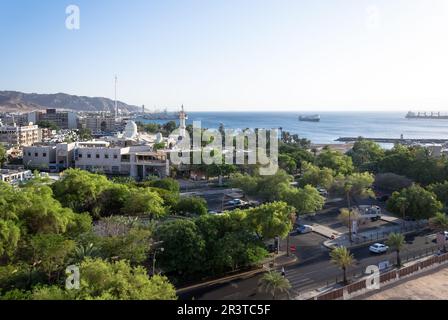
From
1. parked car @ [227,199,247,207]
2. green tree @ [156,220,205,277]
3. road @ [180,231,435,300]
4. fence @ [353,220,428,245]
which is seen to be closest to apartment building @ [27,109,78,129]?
parked car @ [227,199,247,207]

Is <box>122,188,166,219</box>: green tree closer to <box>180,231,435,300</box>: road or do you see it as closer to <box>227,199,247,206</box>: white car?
<box>180,231,435,300</box>: road

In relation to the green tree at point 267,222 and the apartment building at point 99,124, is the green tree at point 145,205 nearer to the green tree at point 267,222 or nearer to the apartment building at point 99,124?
the green tree at point 267,222

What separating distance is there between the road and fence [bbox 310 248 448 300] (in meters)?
2.89

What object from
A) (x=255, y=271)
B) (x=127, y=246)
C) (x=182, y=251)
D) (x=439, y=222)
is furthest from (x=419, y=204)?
(x=127, y=246)

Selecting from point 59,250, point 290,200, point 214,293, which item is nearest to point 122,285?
point 59,250

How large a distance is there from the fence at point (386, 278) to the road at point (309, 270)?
289 cm

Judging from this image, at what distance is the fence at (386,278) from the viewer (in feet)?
61.8

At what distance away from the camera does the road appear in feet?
71.7

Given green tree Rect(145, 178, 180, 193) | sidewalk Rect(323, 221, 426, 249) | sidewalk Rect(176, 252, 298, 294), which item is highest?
green tree Rect(145, 178, 180, 193)

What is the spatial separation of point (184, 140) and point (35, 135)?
3918cm

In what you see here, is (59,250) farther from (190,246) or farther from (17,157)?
(17,157)

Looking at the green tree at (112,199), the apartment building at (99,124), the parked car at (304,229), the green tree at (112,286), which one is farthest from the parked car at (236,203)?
the apartment building at (99,124)
